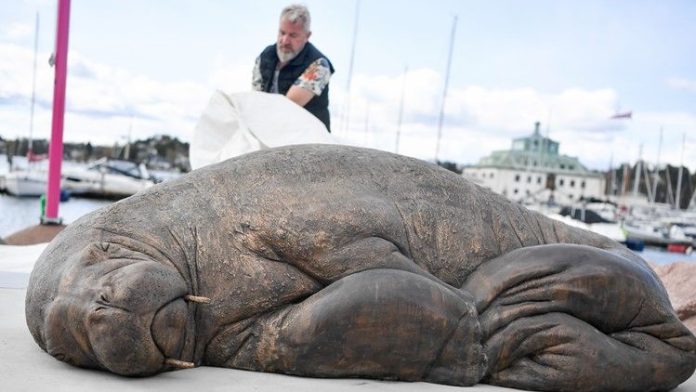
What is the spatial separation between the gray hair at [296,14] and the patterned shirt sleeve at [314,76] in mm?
363

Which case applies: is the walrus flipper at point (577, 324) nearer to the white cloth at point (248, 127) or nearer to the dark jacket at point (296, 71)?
the white cloth at point (248, 127)

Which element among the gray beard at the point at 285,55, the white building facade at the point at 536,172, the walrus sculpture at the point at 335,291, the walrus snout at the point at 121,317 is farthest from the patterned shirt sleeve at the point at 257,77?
the white building facade at the point at 536,172

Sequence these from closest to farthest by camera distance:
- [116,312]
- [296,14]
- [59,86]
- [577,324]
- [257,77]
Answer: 1. [116,312]
2. [577,324]
3. [296,14]
4. [257,77]
5. [59,86]

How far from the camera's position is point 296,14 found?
598cm

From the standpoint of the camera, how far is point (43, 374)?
2938 mm

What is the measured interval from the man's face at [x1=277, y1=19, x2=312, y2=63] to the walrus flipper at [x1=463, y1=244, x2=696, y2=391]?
3204 millimetres

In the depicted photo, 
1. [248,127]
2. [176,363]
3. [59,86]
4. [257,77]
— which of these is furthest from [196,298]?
[59,86]

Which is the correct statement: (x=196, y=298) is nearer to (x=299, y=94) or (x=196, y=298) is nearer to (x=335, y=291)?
(x=335, y=291)

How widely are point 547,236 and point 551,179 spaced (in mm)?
114300

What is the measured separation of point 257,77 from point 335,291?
3881mm

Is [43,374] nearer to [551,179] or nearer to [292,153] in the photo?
[292,153]

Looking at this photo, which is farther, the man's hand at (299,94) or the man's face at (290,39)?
the man's hand at (299,94)

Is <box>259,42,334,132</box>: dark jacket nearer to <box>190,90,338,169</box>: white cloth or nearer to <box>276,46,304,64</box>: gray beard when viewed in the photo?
<box>276,46,304,64</box>: gray beard

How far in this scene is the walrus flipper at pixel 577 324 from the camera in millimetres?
3303
